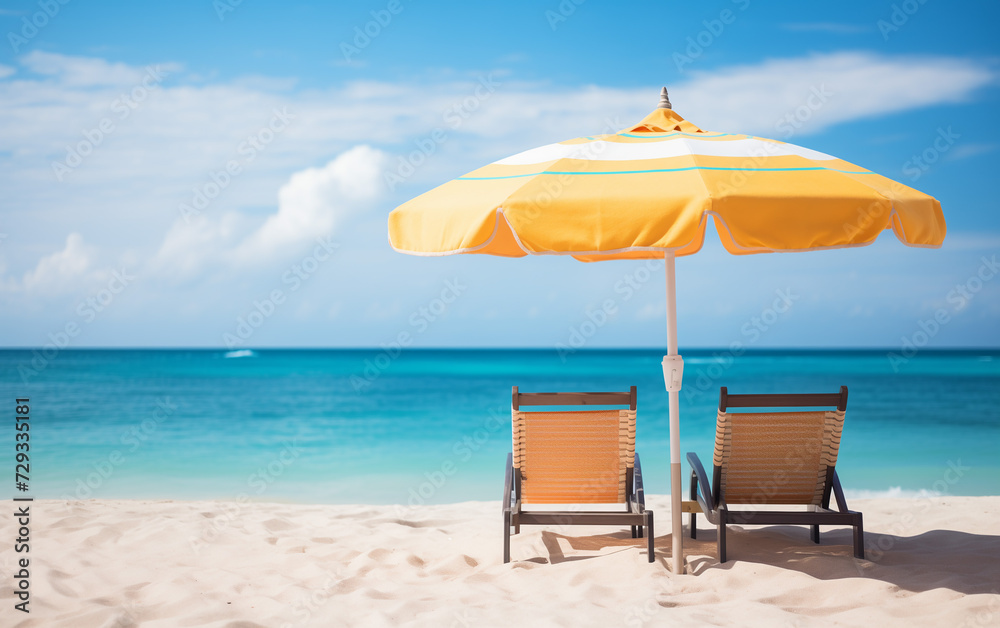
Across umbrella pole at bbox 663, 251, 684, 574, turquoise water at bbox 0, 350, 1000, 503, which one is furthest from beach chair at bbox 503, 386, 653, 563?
turquoise water at bbox 0, 350, 1000, 503

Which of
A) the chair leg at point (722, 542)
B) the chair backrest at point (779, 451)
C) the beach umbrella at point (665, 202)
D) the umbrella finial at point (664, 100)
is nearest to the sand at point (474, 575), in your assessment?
the chair leg at point (722, 542)

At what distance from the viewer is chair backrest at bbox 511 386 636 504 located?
3.73m

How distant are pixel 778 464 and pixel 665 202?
182 centimetres

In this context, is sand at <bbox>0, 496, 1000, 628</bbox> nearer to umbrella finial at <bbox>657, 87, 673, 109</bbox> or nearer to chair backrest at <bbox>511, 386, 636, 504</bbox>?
chair backrest at <bbox>511, 386, 636, 504</bbox>

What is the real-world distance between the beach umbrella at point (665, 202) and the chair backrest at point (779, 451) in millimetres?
446

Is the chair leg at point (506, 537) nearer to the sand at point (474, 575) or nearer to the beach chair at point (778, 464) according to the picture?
the sand at point (474, 575)

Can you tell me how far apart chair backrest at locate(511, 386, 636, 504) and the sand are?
0.34m

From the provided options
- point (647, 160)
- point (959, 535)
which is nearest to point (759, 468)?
point (959, 535)

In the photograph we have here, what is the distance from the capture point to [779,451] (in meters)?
3.65

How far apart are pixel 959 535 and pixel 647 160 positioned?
3043 millimetres

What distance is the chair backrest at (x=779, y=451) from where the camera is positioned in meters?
3.55

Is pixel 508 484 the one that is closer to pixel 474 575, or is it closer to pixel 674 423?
pixel 474 575

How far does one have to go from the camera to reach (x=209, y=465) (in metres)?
8.98

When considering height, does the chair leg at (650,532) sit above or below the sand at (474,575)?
above
